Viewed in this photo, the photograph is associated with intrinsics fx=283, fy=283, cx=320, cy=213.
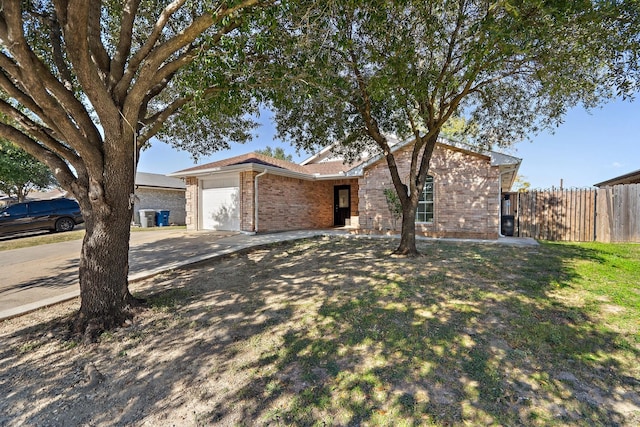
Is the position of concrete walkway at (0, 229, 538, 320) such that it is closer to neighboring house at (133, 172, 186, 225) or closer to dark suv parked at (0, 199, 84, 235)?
dark suv parked at (0, 199, 84, 235)

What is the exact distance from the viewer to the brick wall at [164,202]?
774 inches

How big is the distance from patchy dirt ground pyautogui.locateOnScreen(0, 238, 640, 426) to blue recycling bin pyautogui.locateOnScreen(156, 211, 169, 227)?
15.5 meters

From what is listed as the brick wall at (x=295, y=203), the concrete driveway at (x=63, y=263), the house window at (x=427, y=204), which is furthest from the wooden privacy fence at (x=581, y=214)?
the concrete driveway at (x=63, y=263)

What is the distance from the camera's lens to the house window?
11922 millimetres

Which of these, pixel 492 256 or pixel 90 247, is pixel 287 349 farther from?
pixel 492 256

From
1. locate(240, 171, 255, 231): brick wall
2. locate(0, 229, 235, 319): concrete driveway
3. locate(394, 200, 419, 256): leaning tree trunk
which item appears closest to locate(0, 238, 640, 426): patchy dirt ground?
locate(0, 229, 235, 319): concrete driveway

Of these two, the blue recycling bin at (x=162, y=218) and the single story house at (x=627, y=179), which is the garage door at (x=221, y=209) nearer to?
the blue recycling bin at (x=162, y=218)

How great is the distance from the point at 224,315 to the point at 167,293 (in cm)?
171

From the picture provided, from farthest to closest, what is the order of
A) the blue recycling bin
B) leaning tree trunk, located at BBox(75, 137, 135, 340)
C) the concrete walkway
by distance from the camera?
the blue recycling bin < the concrete walkway < leaning tree trunk, located at BBox(75, 137, 135, 340)

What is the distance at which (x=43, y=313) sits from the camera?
4.55 m

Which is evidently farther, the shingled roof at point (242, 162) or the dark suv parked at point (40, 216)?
the shingled roof at point (242, 162)

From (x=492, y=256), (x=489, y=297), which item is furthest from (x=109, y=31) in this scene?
(x=492, y=256)

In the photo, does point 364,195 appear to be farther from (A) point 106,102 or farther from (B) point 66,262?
(B) point 66,262

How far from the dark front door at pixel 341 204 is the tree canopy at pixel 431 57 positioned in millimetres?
8372
